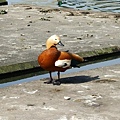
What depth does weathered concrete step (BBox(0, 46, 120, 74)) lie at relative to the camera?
930 centimetres

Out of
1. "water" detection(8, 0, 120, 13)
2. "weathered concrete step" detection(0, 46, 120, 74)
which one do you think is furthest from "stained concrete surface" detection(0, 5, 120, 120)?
"water" detection(8, 0, 120, 13)

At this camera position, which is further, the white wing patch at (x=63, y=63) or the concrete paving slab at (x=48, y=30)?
the concrete paving slab at (x=48, y=30)

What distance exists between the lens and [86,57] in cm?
1048

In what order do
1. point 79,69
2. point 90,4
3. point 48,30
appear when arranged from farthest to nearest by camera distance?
point 90,4, point 48,30, point 79,69

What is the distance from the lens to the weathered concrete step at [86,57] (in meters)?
9.30

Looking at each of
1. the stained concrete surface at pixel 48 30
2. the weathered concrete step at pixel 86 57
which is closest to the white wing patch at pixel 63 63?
the weathered concrete step at pixel 86 57

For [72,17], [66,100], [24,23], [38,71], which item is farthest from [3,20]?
[66,100]

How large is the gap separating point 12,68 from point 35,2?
15780 millimetres

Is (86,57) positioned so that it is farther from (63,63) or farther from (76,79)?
(63,63)

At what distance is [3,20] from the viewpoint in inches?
637

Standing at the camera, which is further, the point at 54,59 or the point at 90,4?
the point at 90,4

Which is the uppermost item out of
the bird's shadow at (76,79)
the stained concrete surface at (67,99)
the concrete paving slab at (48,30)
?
the stained concrete surface at (67,99)

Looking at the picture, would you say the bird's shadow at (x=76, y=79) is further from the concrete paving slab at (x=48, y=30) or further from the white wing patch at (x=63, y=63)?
the concrete paving slab at (x=48, y=30)

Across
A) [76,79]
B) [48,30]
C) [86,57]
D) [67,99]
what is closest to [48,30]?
[48,30]
